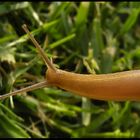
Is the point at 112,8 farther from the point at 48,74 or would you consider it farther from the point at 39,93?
the point at 48,74

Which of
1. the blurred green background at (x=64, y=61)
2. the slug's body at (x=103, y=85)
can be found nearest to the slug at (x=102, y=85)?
the slug's body at (x=103, y=85)

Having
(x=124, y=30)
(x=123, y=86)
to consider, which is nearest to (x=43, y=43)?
(x=124, y=30)

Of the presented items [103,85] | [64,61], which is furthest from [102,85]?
[64,61]

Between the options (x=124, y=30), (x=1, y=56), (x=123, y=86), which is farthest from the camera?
→ (x=124, y=30)

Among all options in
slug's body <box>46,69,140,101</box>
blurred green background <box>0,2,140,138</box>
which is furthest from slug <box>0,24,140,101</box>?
blurred green background <box>0,2,140,138</box>

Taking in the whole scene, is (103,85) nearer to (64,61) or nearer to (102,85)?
(102,85)

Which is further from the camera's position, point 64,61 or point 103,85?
point 64,61
